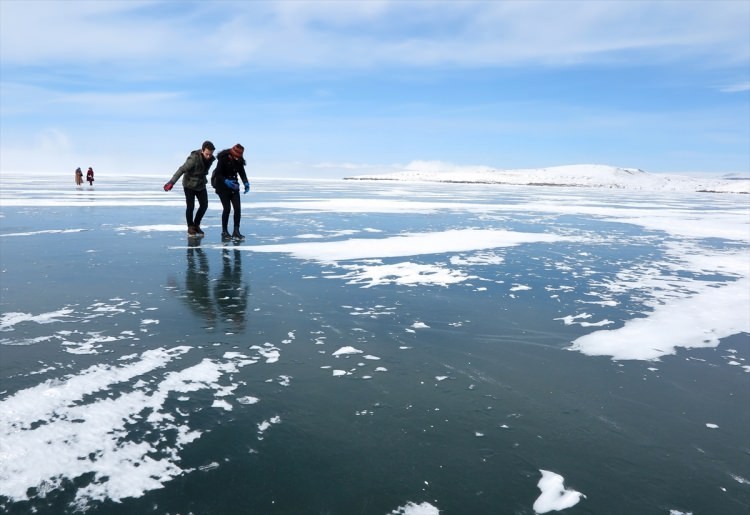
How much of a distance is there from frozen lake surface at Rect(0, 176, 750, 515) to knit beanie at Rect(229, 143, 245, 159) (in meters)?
3.22

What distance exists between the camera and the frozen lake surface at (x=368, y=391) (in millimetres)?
2154

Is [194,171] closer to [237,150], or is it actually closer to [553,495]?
[237,150]

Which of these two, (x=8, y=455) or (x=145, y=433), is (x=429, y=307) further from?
(x=8, y=455)

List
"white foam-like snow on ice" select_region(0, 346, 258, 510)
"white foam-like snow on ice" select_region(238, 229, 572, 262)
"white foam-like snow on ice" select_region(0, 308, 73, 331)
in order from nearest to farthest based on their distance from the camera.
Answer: "white foam-like snow on ice" select_region(0, 346, 258, 510)
"white foam-like snow on ice" select_region(0, 308, 73, 331)
"white foam-like snow on ice" select_region(238, 229, 572, 262)

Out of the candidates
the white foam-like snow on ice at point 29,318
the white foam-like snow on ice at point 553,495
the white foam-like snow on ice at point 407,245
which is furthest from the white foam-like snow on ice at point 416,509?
the white foam-like snow on ice at point 407,245

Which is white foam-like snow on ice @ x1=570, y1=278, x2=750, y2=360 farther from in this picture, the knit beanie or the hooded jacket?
the knit beanie

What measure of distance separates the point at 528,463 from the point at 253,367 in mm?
Result: 1795

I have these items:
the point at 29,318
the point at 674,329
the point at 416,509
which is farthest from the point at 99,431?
the point at 674,329

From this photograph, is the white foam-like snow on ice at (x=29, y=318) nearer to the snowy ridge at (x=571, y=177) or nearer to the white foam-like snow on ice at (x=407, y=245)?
the white foam-like snow on ice at (x=407, y=245)

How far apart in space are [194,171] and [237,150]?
83 centimetres

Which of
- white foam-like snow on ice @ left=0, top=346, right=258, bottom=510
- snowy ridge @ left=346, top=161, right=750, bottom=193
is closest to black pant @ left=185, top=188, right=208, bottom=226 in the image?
white foam-like snow on ice @ left=0, top=346, right=258, bottom=510

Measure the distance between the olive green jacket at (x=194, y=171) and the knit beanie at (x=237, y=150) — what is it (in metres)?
0.36

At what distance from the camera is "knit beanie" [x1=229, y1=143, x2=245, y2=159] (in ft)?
30.5

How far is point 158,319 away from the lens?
14.4 feet
